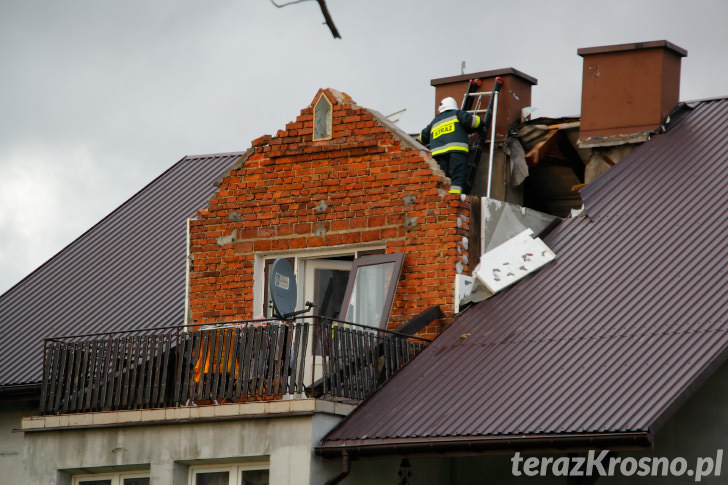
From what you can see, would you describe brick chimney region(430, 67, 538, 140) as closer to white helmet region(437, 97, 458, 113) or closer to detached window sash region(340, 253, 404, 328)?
white helmet region(437, 97, 458, 113)

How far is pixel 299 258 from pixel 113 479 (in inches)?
147

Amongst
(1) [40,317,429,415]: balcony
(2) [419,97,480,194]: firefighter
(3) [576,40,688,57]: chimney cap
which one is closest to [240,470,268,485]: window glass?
(1) [40,317,429,415]: balcony

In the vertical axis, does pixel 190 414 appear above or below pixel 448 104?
below

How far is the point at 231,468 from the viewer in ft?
54.0

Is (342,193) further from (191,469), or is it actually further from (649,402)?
(649,402)

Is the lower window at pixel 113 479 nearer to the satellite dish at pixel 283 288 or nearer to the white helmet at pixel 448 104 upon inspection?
the satellite dish at pixel 283 288

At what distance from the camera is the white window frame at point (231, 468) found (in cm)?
1625

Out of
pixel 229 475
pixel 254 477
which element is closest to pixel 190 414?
pixel 229 475

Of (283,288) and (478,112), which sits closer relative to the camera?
A: (283,288)

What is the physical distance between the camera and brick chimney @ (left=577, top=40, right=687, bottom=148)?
20.1m

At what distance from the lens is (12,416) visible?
2014 cm

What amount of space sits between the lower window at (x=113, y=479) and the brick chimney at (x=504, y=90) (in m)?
7.12

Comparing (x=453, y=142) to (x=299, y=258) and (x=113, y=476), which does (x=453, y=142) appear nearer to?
(x=299, y=258)

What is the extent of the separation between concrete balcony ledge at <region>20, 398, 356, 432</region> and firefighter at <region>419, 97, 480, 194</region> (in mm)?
4630
